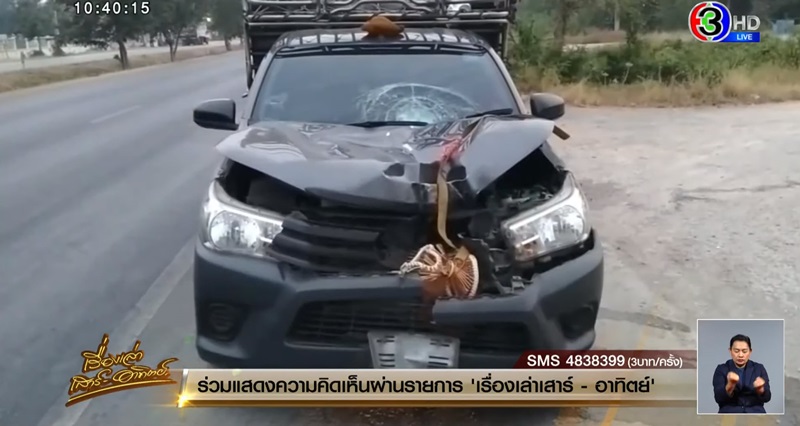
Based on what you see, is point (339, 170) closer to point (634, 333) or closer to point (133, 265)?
point (634, 333)

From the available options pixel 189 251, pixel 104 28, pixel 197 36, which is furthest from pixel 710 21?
pixel 197 36

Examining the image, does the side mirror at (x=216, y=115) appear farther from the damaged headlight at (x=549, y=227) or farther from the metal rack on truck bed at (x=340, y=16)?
the metal rack on truck bed at (x=340, y=16)

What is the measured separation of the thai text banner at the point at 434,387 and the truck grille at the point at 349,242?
1.34ft

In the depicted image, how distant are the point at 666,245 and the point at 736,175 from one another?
11.0 feet

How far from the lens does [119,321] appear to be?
5.12 metres

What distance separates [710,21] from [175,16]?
28959 mm

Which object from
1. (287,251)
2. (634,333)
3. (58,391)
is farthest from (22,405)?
(634,333)

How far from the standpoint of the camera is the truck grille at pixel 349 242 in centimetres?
325

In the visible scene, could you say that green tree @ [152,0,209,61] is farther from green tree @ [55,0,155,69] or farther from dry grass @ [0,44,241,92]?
dry grass @ [0,44,241,92]

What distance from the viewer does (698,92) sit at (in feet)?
60.1

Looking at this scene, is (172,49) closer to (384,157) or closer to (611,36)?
(611,36)

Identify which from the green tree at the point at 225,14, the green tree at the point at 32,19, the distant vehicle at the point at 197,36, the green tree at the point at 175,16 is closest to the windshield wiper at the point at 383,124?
the green tree at the point at 175,16

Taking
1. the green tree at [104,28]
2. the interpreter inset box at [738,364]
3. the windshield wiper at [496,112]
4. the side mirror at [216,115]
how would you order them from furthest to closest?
1. the green tree at [104,28]
2. the side mirror at [216,115]
3. the windshield wiper at [496,112]
4. the interpreter inset box at [738,364]
